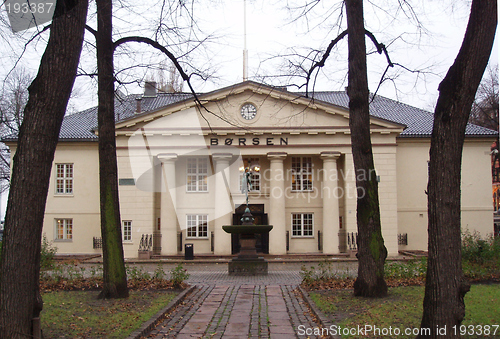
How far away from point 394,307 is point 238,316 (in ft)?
10.4

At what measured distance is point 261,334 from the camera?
28.0ft

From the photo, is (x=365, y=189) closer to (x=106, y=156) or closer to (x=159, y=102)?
(x=106, y=156)

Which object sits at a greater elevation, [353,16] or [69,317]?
[353,16]

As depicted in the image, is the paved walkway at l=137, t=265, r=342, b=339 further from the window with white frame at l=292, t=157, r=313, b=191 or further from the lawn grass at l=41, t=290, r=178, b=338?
the window with white frame at l=292, t=157, r=313, b=191

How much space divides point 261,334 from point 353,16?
25.4 ft

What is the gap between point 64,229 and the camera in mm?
33375

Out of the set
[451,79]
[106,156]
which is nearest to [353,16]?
[451,79]

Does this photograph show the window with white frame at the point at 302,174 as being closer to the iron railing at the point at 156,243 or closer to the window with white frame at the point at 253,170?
the window with white frame at the point at 253,170

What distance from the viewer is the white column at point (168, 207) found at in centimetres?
3105

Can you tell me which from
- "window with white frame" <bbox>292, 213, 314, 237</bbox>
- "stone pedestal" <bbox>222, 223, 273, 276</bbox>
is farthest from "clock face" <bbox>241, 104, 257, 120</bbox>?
"stone pedestal" <bbox>222, 223, 273, 276</bbox>

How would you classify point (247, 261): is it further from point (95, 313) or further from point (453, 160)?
point (453, 160)

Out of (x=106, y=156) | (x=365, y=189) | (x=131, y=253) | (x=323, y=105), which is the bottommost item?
(x=131, y=253)

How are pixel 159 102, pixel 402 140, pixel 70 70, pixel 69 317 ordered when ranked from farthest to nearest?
pixel 159 102 → pixel 402 140 → pixel 69 317 → pixel 70 70

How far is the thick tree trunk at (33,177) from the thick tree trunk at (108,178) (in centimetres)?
468
